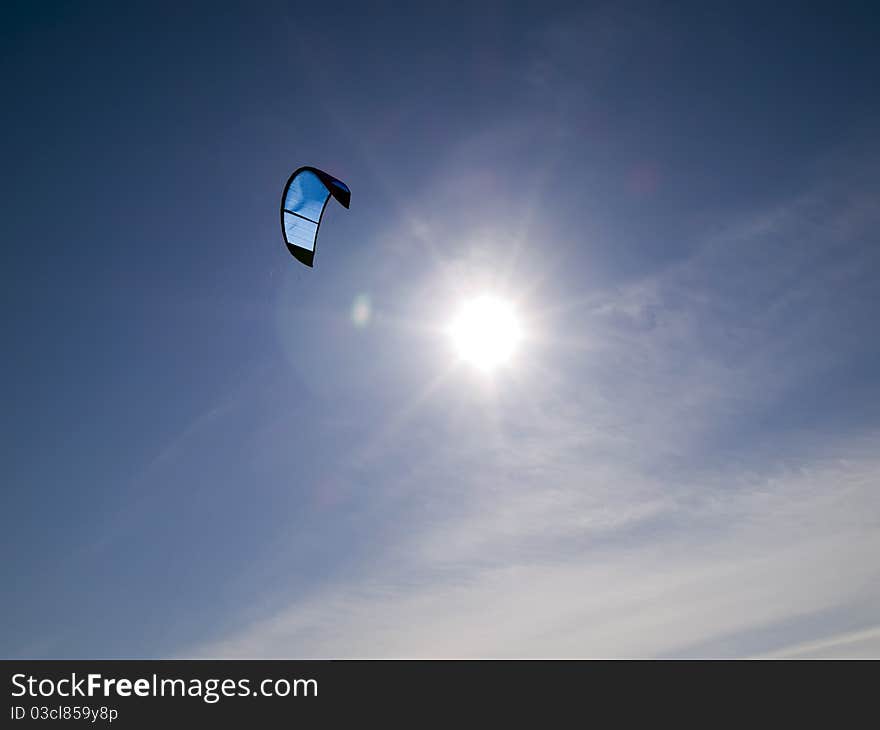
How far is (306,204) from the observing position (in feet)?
56.6

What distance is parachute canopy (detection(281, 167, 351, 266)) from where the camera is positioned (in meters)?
16.2

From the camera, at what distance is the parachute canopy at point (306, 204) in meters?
16.2
